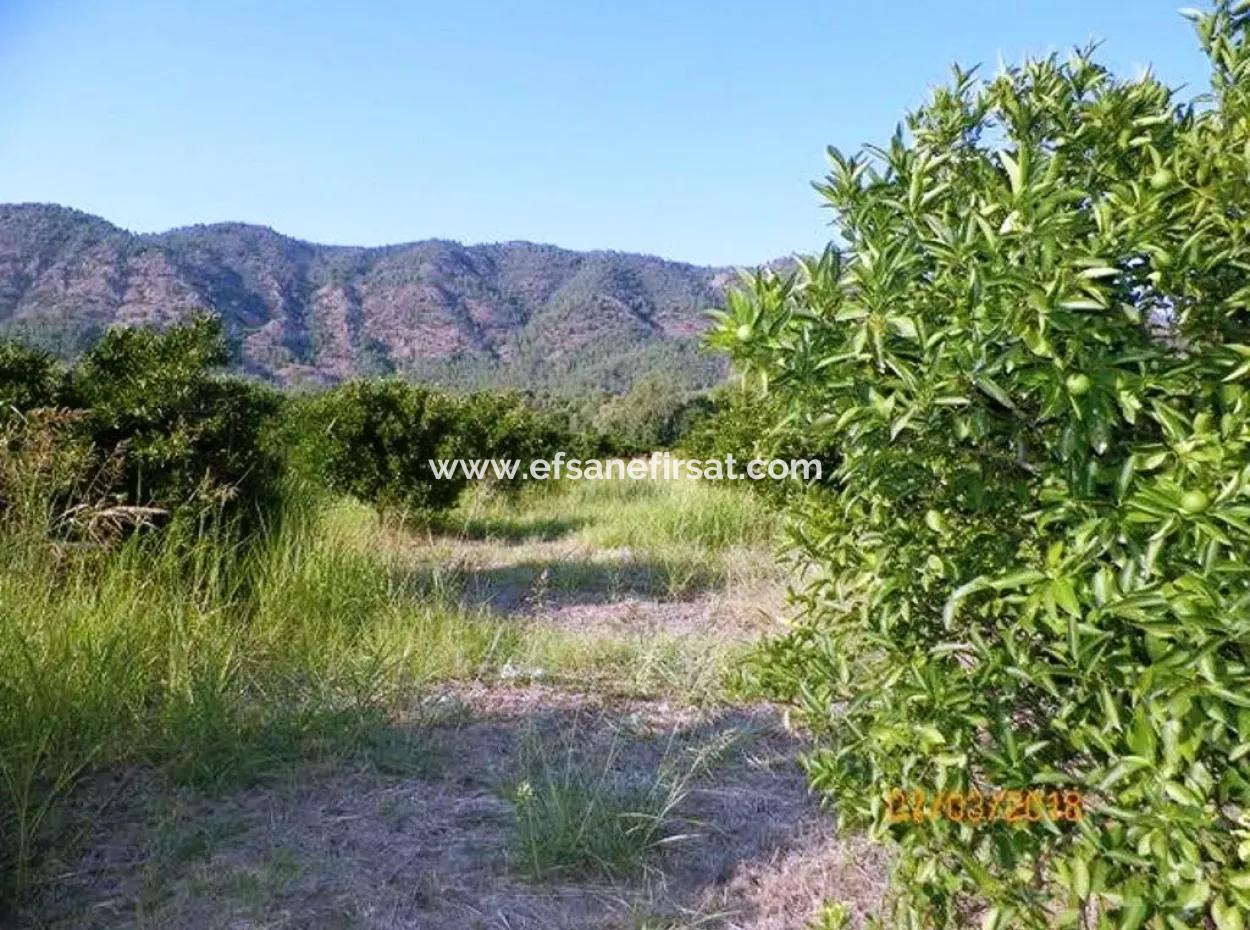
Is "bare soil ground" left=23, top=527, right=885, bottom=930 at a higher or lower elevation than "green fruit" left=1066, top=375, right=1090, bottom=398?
lower

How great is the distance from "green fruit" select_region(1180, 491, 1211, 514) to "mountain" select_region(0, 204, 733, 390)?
138ft

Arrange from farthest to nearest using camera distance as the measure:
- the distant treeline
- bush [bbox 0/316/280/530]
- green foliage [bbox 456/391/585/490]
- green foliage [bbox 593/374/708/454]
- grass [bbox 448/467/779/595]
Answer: green foliage [bbox 593/374/708/454] → green foliage [bbox 456/391/585/490] → grass [bbox 448/467/779/595] → bush [bbox 0/316/280/530] → the distant treeline

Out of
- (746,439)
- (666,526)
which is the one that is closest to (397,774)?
(666,526)

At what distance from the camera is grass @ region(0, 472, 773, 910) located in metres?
2.20

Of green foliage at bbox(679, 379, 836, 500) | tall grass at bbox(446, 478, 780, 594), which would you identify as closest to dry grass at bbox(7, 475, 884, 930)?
tall grass at bbox(446, 478, 780, 594)

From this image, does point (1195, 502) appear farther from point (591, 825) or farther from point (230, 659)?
point (230, 659)

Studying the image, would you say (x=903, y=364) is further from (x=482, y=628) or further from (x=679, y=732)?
(x=482, y=628)

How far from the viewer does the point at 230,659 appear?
2.78 meters

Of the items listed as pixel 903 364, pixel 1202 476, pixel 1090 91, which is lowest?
pixel 1202 476

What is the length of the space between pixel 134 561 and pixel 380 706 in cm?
120

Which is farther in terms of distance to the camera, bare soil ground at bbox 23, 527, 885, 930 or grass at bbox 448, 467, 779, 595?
grass at bbox 448, 467, 779, 595

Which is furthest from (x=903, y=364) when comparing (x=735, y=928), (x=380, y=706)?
(x=380, y=706)

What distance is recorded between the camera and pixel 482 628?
376 cm
